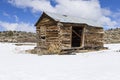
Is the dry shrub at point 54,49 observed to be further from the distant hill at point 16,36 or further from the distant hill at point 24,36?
the distant hill at point 16,36

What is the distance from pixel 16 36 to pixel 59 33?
3092cm

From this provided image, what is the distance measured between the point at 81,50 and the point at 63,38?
277cm

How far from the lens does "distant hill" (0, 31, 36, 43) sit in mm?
51628

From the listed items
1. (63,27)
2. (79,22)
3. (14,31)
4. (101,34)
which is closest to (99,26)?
(101,34)

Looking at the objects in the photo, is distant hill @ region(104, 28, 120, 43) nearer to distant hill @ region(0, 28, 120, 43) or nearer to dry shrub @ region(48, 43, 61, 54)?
distant hill @ region(0, 28, 120, 43)

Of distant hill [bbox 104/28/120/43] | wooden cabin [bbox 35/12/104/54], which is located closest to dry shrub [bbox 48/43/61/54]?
wooden cabin [bbox 35/12/104/54]

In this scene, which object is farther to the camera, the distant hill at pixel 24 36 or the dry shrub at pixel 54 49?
the distant hill at pixel 24 36

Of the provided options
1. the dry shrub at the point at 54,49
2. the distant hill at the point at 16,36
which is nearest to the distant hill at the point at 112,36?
the distant hill at the point at 16,36

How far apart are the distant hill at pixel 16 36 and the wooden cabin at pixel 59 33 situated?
1011 inches

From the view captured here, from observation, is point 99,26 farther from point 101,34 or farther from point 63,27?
point 63,27

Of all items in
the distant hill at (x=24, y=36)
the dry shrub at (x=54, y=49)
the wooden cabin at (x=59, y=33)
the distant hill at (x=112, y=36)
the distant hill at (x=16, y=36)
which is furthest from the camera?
the distant hill at (x=16, y=36)

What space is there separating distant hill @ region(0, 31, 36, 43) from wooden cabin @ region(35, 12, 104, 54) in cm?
2569

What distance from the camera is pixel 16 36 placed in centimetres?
5341

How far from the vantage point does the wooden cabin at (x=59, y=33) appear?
23994mm
